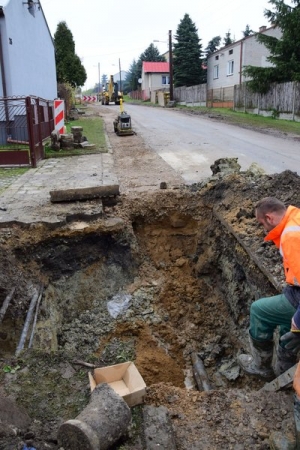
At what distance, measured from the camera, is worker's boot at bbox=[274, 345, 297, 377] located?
3467 mm

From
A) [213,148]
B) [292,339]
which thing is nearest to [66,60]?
[213,148]

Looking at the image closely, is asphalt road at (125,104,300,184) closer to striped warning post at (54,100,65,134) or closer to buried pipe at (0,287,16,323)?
striped warning post at (54,100,65,134)

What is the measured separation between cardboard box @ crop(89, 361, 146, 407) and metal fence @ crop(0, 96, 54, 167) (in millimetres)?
8761

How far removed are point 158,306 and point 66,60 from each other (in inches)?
1284

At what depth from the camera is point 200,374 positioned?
203 inches

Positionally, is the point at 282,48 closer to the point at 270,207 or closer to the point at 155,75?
the point at 270,207

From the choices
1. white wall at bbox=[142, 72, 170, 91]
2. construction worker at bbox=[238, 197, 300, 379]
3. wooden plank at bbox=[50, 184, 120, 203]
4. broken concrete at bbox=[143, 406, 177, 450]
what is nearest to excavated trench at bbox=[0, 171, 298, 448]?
wooden plank at bbox=[50, 184, 120, 203]

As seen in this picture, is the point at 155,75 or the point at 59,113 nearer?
the point at 59,113

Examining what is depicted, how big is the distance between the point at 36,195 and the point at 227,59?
36074 mm

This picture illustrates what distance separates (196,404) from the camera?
3.34m

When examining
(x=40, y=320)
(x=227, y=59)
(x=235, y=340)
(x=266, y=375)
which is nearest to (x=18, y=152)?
(x=40, y=320)

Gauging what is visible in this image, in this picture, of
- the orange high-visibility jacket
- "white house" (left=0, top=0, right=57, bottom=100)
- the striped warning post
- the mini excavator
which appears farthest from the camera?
the mini excavator

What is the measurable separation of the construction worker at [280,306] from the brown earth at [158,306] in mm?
448

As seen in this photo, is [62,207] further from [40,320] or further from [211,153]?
[211,153]
